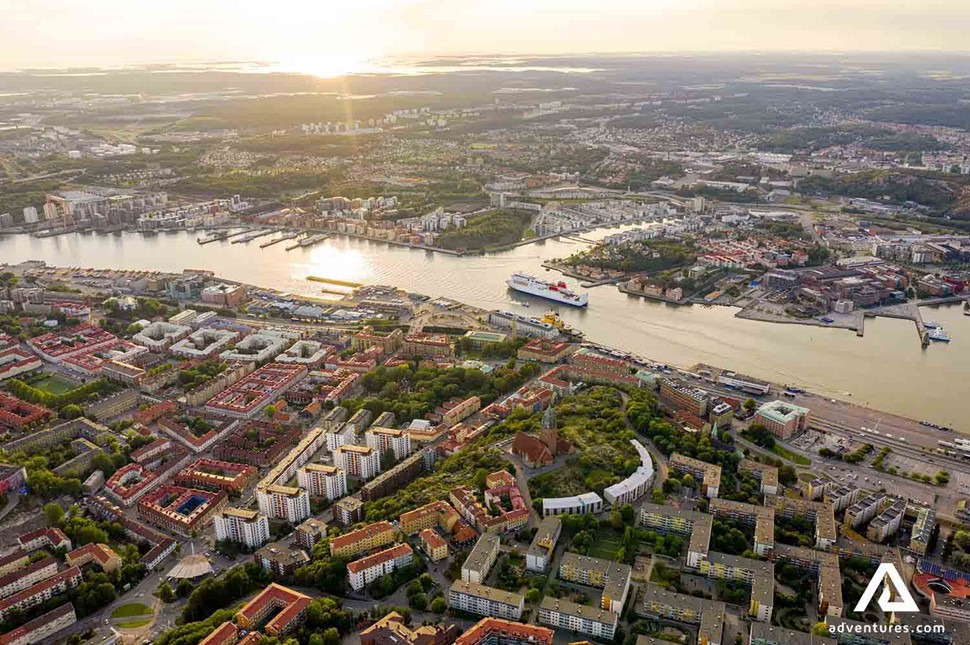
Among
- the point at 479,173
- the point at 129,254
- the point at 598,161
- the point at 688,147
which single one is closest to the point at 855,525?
the point at 129,254

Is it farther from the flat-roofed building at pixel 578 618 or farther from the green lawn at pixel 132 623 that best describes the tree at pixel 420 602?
the green lawn at pixel 132 623

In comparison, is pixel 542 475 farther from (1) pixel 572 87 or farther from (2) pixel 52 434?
(1) pixel 572 87

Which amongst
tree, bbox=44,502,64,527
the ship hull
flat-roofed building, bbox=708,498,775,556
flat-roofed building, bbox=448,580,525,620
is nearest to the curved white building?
flat-roofed building, bbox=708,498,775,556

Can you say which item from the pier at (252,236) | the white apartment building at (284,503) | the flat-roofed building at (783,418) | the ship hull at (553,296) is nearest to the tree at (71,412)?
the white apartment building at (284,503)

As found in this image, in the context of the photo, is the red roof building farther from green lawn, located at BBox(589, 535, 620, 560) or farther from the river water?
the river water

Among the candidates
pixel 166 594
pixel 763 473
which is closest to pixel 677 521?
pixel 763 473

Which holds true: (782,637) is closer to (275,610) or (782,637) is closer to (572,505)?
(572,505)
